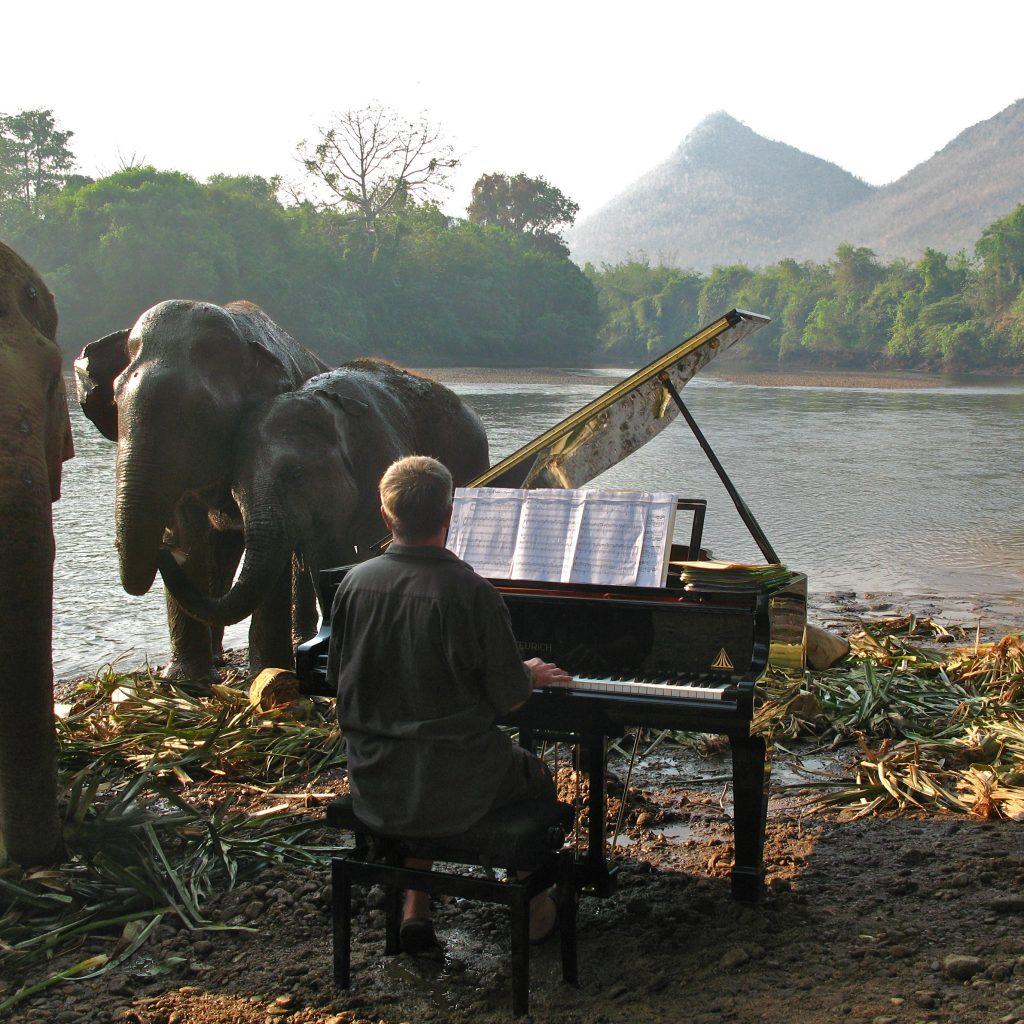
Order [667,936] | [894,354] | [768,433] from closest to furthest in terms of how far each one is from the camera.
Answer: [667,936], [768,433], [894,354]

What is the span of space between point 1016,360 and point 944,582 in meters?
61.8

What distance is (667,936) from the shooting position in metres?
4.29

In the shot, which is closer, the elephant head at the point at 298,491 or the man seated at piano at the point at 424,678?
the man seated at piano at the point at 424,678

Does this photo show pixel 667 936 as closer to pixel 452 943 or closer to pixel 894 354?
pixel 452 943

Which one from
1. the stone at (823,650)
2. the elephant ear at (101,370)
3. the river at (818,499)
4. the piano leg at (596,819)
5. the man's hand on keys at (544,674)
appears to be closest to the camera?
the man's hand on keys at (544,674)

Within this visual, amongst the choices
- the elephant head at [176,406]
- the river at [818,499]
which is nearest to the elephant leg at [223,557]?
the elephant head at [176,406]

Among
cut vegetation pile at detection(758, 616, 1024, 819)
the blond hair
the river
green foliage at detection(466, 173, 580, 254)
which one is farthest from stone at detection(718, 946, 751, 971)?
green foliage at detection(466, 173, 580, 254)

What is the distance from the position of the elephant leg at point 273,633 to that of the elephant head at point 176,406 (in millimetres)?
736

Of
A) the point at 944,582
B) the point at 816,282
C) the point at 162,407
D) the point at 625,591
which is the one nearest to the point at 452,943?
the point at 625,591

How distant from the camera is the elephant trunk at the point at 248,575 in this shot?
7.05 m

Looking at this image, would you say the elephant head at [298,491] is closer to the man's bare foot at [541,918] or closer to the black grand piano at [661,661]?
the black grand piano at [661,661]

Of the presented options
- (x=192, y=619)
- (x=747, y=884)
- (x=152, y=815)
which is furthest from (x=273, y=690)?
(x=747, y=884)

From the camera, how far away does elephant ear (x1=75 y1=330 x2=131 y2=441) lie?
27.4ft

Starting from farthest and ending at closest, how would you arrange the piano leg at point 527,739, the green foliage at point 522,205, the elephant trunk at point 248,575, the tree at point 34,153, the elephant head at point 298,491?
1. the green foliage at point 522,205
2. the tree at point 34,153
3. the elephant head at point 298,491
4. the elephant trunk at point 248,575
5. the piano leg at point 527,739
